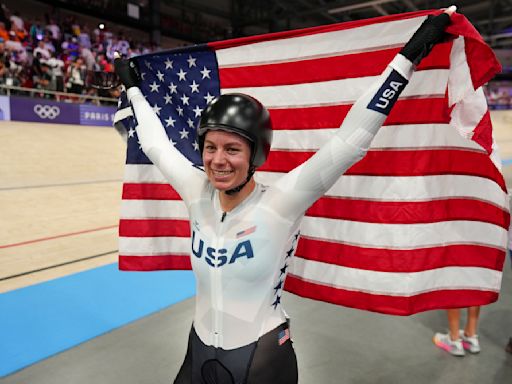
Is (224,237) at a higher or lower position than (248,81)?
lower

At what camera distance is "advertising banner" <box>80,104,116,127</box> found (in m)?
13.8

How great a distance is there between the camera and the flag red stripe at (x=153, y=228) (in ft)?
8.80

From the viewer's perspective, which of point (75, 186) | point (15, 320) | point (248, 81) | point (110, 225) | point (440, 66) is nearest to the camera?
point (440, 66)

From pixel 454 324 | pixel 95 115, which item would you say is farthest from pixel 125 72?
pixel 95 115

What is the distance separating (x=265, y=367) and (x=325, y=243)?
84 centimetres

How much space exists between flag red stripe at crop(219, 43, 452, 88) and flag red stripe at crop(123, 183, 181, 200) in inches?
32.3

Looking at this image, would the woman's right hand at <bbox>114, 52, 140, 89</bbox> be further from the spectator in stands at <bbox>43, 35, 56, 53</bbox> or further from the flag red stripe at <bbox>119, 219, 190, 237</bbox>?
the spectator in stands at <bbox>43, 35, 56, 53</bbox>

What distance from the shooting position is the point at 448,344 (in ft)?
10.3

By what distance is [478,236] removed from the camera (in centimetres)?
207

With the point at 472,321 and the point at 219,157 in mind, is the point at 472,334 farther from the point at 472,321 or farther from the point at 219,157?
the point at 219,157

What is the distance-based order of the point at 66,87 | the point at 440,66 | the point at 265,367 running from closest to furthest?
the point at 265,367
the point at 440,66
the point at 66,87

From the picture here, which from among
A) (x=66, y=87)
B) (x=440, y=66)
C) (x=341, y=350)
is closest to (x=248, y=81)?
(x=440, y=66)

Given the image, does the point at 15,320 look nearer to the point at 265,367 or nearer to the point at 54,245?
the point at 54,245

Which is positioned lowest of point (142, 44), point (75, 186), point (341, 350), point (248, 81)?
point (341, 350)
